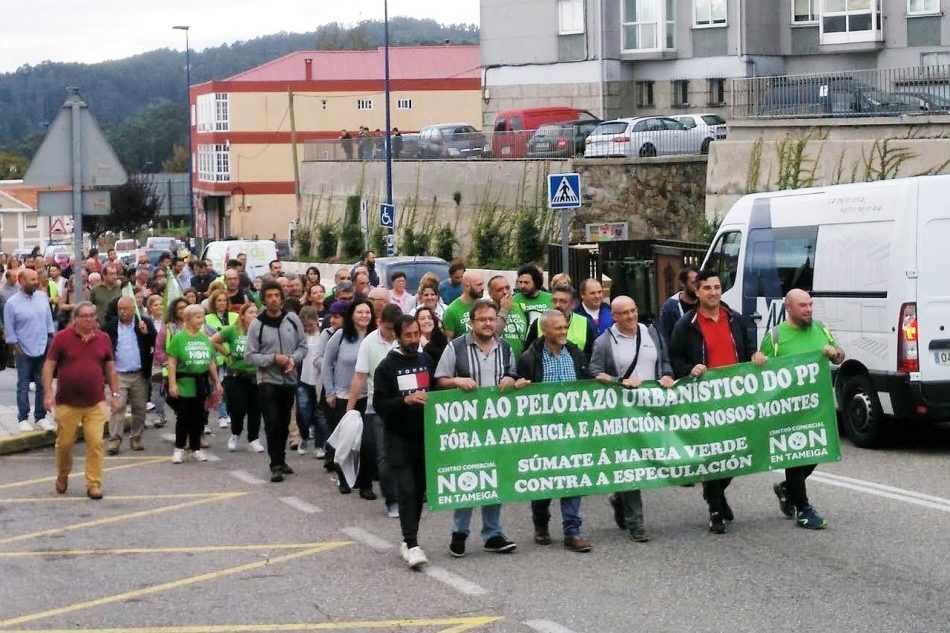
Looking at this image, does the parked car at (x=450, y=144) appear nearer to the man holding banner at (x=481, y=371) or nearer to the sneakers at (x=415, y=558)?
the man holding banner at (x=481, y=371)

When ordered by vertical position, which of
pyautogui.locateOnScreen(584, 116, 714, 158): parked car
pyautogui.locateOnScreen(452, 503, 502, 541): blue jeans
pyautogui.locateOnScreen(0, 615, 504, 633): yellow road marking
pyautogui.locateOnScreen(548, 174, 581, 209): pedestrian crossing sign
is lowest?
pyautogui.locateOnScreen(0, 615, 504, 633): yellow road marking

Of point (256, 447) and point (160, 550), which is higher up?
point (256, 447)

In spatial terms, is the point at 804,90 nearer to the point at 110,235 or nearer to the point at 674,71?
the point at 674,71

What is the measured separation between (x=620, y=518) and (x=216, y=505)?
348 cm

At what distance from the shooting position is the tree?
10644 cm

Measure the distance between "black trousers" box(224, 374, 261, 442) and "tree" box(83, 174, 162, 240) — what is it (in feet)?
298

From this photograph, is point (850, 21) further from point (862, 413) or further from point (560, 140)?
point (862, 413)

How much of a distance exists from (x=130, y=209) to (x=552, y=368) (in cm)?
9950

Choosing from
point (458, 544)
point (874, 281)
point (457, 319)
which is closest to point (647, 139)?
point (874, 281)

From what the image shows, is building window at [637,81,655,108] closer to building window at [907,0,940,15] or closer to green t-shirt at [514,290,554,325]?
building window at [907,0,940,15]

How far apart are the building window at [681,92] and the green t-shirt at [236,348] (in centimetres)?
4285

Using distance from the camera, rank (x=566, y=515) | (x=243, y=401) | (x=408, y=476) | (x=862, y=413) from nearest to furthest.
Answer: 1. (x=408, y=476)
2. (x=566, y=515)
3. (x=862, y=413)
4. (x=243, y=401)

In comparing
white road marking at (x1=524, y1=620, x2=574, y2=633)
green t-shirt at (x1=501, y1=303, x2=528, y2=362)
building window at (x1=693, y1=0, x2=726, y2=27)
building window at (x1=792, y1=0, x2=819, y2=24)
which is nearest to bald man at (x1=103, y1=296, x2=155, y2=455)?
green t-shirt at (x1=501, y1=303, x2=528, y2=362)

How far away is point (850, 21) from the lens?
173 feet
